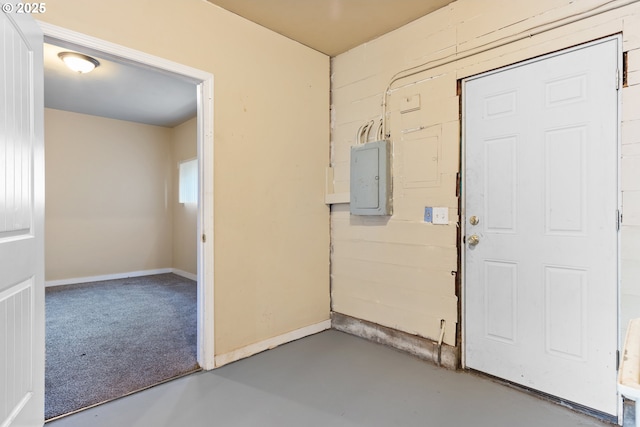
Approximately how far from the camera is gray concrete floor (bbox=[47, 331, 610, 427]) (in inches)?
72.1

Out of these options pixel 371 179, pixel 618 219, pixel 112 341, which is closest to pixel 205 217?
pixel 371 179

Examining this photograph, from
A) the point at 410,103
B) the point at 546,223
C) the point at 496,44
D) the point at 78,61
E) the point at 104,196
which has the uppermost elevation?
the point at 78,61

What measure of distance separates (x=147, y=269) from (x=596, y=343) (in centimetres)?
619

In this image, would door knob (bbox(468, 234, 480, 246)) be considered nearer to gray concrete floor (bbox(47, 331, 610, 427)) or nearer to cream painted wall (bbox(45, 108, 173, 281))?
gray concrete floor (bbox(47, 331, 610, 427))

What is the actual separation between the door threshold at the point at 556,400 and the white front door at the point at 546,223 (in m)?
0.03

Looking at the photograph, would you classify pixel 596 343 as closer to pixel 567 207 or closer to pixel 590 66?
pixel 567 207

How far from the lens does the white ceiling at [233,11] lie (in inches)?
97.3

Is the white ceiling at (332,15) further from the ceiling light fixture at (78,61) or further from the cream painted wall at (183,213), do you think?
the cream painted wall at (183,213)

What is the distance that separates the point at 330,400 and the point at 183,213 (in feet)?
15.5

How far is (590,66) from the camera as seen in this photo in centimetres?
189

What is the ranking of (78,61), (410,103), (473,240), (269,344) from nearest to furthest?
(473,240)
(410,103)
(269,344)
(78,61)

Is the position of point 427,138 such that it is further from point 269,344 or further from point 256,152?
point 269,344

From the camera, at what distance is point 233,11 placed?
254 cm

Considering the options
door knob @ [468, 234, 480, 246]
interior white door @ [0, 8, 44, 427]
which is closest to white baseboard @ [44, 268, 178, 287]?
interior white door @ [0, 8, 44, 427]
